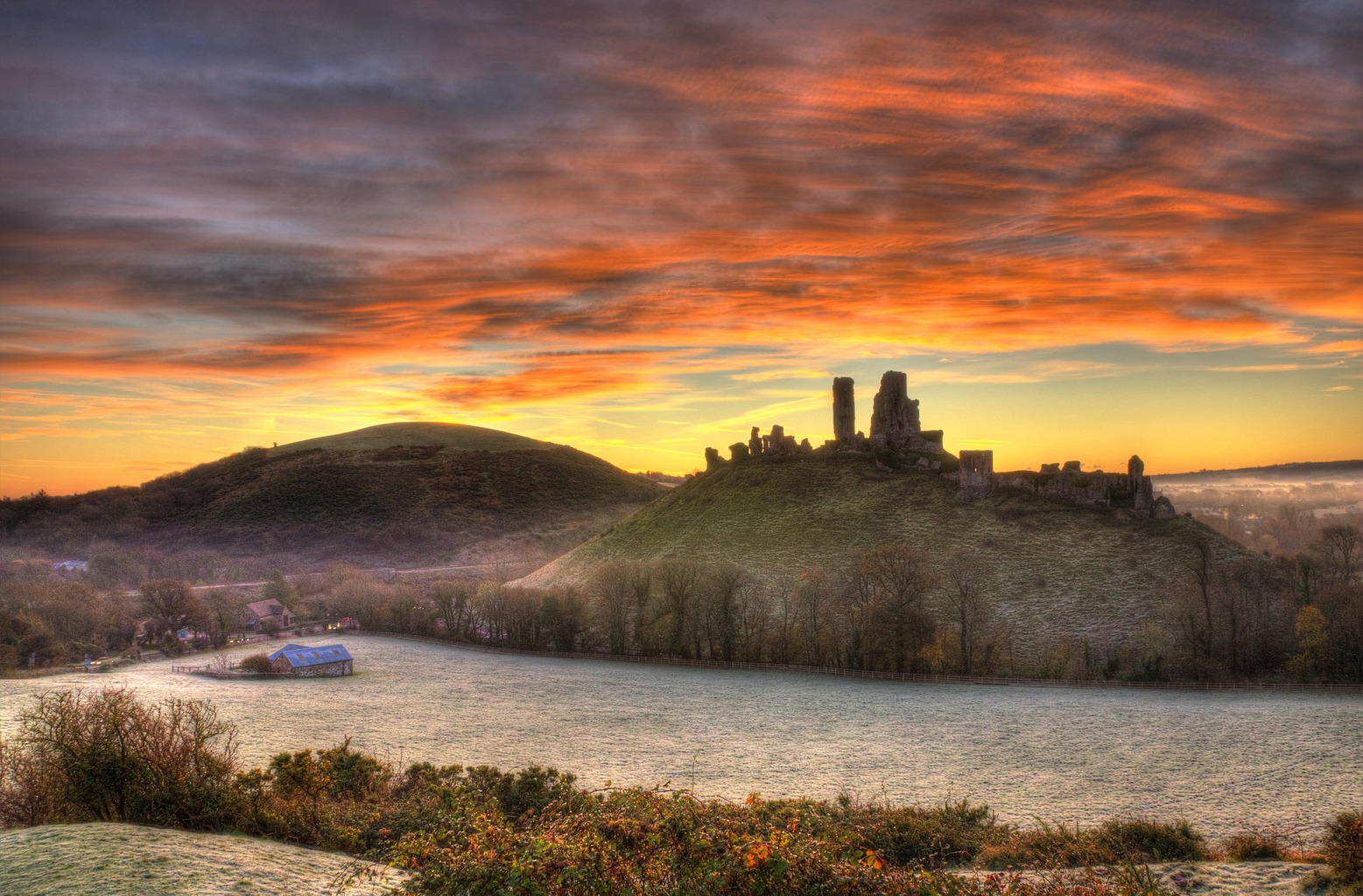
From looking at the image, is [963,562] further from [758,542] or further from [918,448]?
[918,448]

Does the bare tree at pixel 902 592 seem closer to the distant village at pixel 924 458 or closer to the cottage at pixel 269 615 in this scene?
the distant village at pixel 924 458

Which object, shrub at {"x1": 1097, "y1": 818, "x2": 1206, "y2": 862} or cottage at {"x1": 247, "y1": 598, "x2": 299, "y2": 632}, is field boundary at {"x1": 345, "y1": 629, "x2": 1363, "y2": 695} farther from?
shrub at {"x1": 1097, "y1": 818, "x2": 1206, "y2": 862}

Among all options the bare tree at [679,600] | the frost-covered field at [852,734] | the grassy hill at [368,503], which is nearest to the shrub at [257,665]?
the frost-covered field at [852,734]

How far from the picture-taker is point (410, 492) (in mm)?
152500

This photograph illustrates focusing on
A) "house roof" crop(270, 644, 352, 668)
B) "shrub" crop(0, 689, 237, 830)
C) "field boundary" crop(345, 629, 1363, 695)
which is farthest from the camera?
"house roof" crop(270, 644, 352, 668)

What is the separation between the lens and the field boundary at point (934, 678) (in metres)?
46.0

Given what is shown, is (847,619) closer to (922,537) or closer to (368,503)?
(922,537)

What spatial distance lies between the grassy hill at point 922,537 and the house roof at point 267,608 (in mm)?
23119

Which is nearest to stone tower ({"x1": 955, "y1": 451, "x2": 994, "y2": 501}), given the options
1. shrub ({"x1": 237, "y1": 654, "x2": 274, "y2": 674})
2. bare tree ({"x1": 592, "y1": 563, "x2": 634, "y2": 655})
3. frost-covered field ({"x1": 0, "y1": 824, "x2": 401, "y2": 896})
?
bare tree ({"x1": 592, "y1": 563, "x2": 634, "y2": 655})

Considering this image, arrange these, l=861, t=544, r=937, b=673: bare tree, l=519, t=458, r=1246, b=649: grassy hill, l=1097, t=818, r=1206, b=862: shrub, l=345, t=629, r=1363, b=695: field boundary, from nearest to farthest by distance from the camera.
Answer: l=1097, t=818, r=1206, b=862: shrub
l=345, t=629, r=1363, b=695: field boundary
l=861, t=544, r=937, b=673: bare tree
l=519, t=458, r=1246, b=649: grassy hill

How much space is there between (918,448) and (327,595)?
62.9 meters

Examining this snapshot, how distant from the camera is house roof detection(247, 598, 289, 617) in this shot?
267 ft

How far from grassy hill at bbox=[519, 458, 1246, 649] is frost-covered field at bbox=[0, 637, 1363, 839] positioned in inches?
504

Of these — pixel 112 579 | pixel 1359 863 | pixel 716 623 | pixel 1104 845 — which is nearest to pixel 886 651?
pixel 716 623
